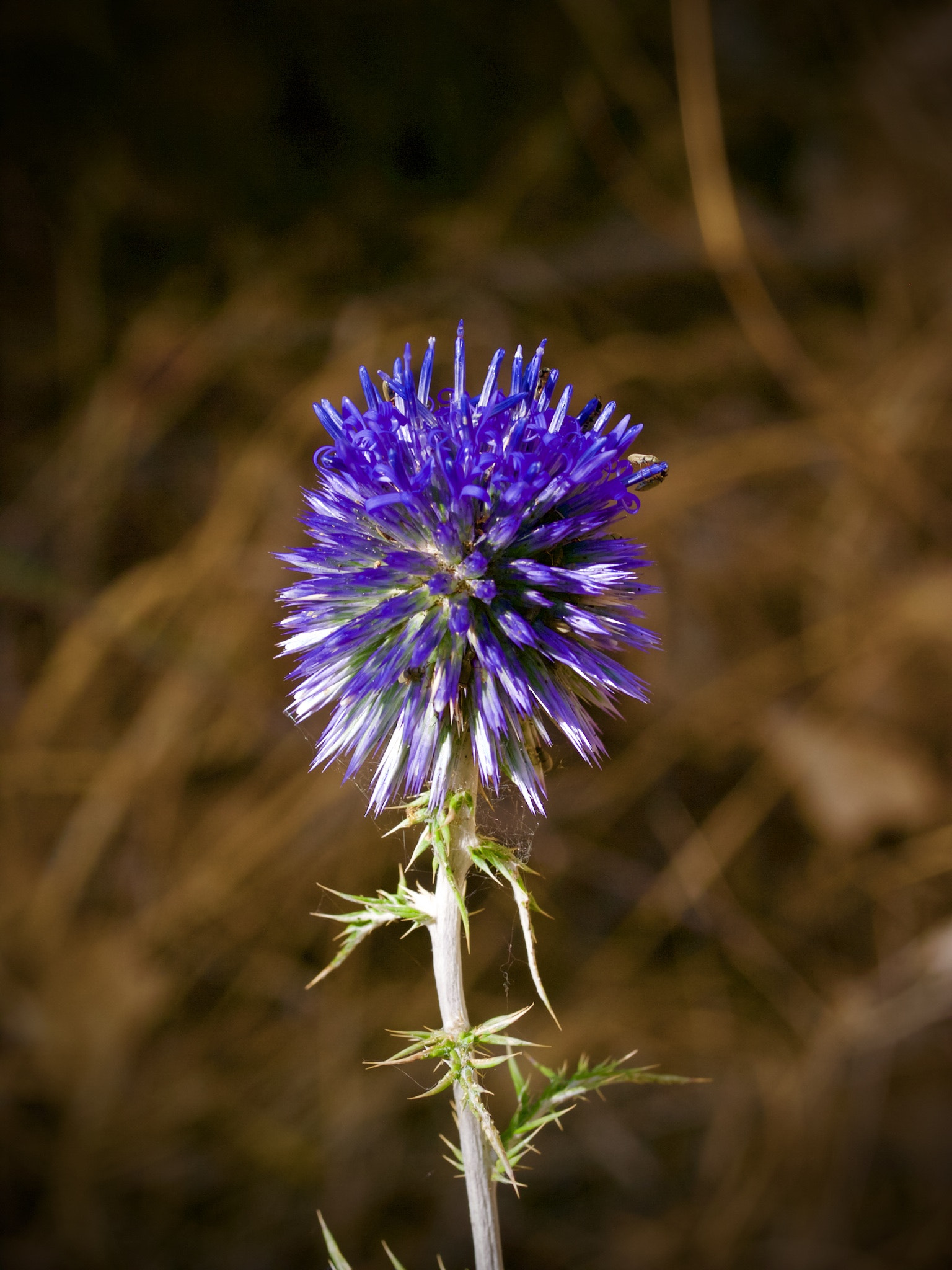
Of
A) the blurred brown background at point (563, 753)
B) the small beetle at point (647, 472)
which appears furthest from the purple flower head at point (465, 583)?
the blurred brown background at point (563, 753)

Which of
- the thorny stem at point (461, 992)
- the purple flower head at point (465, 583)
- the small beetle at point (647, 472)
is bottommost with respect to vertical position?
the thorny stem at point (461, 992)

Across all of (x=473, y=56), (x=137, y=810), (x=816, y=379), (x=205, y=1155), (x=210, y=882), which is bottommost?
(x=205, y=1155)

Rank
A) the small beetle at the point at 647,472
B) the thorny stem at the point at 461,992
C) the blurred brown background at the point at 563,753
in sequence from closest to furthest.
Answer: the thorny stem at the point at 461,992, the small beetle at the point at 647,472, the blurred brown background at the point at 563,753

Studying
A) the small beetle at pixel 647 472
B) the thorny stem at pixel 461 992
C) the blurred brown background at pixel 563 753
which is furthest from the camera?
the blurred brown background at pixel 563 753

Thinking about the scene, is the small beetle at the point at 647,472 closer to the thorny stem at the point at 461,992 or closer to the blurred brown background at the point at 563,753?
the thorny stem at the point at 461,992

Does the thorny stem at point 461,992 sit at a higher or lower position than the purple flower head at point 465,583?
lower

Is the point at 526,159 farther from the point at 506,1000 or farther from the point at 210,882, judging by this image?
the point at 506,1000

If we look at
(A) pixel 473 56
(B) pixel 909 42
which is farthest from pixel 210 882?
(B) pixel 909 42
